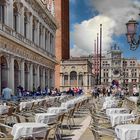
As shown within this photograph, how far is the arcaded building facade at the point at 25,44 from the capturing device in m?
32.4

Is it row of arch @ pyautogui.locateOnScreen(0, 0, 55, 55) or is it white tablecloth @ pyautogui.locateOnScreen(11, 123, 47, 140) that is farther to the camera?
row of arch @ pyautogui.locateOnScreen(0, 0, 55, 55)

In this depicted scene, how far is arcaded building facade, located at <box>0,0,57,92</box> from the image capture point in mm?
32438

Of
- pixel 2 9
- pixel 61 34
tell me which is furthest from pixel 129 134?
pixel 61 34

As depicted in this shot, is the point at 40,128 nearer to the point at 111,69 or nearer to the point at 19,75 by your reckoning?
the point at 19,75

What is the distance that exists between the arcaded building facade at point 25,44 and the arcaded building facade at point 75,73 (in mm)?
18358

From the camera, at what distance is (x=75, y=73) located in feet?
258

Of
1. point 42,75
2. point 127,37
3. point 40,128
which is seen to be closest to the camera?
point 40,128

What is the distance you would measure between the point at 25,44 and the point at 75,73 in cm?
4040

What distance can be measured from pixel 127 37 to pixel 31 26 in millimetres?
26393

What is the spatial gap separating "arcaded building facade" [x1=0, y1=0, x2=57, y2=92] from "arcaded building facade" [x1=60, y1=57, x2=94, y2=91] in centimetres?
1836

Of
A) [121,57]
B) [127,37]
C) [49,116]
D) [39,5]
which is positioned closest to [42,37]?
[39,5]

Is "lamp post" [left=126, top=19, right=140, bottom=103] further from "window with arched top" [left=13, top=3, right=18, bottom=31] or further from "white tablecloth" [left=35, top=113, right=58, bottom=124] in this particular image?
"window with arched top" [left=13, top=3, right=18, bottom=31]

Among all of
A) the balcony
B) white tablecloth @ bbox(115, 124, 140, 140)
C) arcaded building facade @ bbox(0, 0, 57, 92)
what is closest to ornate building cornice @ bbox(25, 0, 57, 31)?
arcaded building facade @ bbox(0, 0, 57, 92)

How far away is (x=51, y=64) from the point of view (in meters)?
59.9
